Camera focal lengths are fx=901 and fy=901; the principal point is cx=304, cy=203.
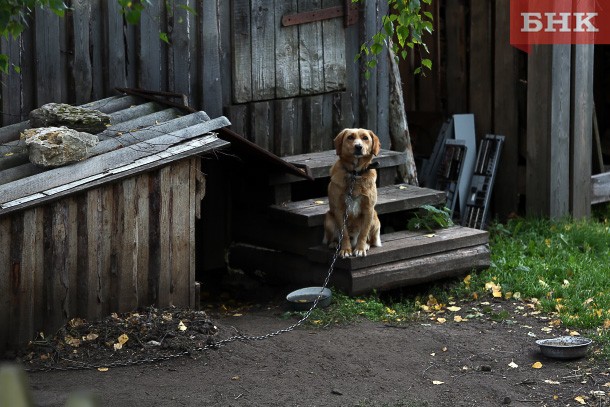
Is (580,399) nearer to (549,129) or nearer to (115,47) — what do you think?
(115,47)

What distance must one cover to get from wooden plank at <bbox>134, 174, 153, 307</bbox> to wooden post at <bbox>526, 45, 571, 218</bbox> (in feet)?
16.5

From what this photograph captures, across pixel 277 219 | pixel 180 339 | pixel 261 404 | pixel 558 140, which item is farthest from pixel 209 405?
pixel 558 140

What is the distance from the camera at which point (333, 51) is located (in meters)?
8.83

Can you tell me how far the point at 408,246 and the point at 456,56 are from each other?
4.01 metres

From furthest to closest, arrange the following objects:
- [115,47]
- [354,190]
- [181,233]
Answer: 1. [115,47]
2. [354,190]
3. [181,233]

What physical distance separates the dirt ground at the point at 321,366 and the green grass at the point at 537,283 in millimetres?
208

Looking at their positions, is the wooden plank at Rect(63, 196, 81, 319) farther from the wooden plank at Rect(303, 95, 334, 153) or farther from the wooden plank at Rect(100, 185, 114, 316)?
the wooden plank at Rect(303, 95, 334, 153)

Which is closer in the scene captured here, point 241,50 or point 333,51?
point 241,50

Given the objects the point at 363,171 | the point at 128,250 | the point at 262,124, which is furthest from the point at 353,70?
the point at 128,250

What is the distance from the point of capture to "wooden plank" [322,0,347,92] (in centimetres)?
874

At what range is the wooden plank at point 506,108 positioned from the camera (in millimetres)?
10203

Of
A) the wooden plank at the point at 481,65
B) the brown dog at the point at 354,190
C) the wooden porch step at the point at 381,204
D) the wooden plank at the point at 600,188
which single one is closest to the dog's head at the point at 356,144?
the brown dog at the point at 354,190

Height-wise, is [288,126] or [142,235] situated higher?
[288,126]

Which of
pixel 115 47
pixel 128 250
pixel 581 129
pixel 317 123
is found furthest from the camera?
pixel 581 129
